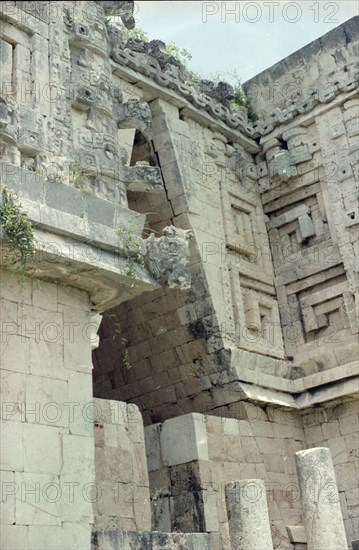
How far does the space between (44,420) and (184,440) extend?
9.45ft

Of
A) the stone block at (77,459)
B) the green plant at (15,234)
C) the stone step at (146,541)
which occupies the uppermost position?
the green plant at (15,234)

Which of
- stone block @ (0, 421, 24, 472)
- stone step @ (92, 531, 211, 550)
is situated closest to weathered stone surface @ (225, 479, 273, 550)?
stone step @ (92, 531, 211, 550)

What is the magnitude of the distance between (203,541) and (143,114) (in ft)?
15.6

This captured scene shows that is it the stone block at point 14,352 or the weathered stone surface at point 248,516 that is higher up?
the stone block at point 14,352

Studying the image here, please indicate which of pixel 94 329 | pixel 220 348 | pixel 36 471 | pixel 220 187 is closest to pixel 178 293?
pixel 220 348

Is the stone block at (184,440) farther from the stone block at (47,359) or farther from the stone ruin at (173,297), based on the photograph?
the stone block at (47,359)

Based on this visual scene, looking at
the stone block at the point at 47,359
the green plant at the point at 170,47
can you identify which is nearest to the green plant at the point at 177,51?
the green plant at the point at 170,47

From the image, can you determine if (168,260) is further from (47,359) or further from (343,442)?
(343,442)

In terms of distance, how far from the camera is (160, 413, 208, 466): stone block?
8.70 m

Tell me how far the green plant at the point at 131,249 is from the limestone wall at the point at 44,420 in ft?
2.25

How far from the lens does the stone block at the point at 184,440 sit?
342 inches

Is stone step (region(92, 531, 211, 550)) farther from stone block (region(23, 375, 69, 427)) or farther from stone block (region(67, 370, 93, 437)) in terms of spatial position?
stone block (region(23, 375, 69, 427))

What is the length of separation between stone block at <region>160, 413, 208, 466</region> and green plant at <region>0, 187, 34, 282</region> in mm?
3349

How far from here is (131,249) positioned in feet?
23.8
